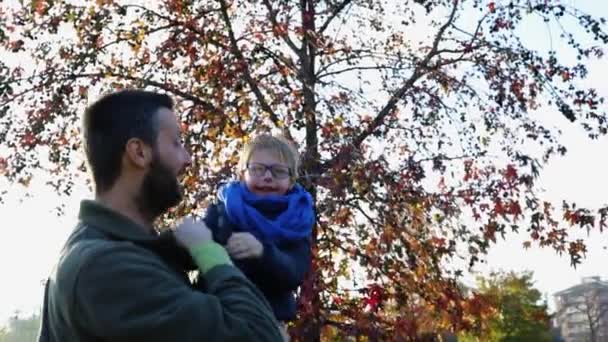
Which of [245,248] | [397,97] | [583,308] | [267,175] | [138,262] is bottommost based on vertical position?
[138,262]

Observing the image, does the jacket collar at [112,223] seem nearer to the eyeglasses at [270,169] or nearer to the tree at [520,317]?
the eyeglasses at [270,169]

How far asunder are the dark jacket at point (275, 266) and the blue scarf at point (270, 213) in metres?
0.03

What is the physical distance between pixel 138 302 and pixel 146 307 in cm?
2

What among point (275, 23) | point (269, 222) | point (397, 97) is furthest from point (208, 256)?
point (397, 97)

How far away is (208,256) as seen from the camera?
2.24 meters

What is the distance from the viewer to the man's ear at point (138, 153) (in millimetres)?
2273

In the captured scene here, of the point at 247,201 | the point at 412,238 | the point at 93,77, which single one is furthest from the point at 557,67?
the point at 247,201

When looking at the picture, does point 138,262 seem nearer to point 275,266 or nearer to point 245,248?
point 245,248

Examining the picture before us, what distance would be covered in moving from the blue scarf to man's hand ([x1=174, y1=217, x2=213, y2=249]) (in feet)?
2.62

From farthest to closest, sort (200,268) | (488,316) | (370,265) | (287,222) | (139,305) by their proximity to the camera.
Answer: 1. (488,316)
2. (370,265)
3. (287,222)
4. (200,268)
5. (139,305)

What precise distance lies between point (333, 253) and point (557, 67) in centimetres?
Result: 368

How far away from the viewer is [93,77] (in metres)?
11.0

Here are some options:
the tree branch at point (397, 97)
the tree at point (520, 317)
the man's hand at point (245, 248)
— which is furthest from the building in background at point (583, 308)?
the man's hand at point (245, 248)

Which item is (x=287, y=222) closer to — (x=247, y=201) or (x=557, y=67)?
(x=247, y=201)
